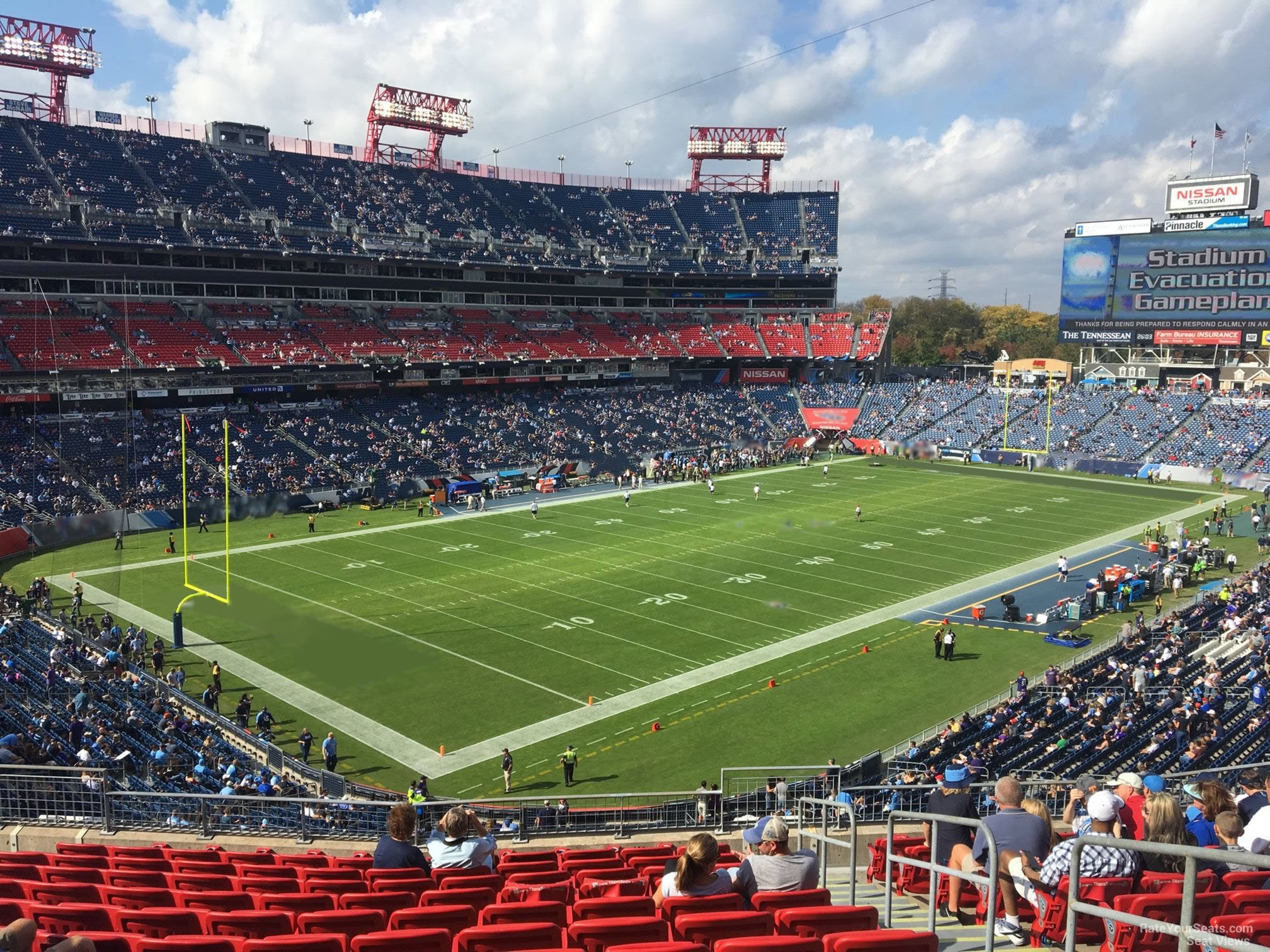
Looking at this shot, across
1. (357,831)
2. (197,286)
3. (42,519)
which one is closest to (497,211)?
(197,286)

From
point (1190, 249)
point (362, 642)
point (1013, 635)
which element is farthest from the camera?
point (1190, 249)

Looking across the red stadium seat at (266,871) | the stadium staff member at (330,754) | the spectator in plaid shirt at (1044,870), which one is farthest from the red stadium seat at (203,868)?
the stadium staff member at (330,754)

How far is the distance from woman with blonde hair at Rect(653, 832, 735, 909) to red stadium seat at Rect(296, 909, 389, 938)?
1773 millimetres

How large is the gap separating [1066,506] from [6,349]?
55012 mm

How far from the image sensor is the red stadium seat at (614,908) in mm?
5945

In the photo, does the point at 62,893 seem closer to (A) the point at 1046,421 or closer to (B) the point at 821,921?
(B) the point at 821,921

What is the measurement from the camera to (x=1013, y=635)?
29.9 meters

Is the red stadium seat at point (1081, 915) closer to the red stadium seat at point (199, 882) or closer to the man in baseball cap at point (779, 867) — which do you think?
the man in baseball cap at point (779, 867)

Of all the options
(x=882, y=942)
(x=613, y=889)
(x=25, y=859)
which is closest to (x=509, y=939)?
(x=613, y=889)

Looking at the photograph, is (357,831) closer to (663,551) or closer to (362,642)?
(362,642)

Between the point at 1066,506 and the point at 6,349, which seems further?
the point at 1066,506

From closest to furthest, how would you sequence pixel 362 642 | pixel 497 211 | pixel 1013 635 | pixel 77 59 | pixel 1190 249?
pixel 362 642 < pixel 1013 635 < pixel 77 59 < pixel 1190 249 < pixel 497 211

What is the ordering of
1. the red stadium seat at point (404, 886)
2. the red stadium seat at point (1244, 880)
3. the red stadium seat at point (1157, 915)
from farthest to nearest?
the red stadium seat at point (404, 886), the red stadium seat at point (1244, 880), the red stadium seat at point (1157, 915)

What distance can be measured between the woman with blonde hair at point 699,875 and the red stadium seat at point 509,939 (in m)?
0.81
